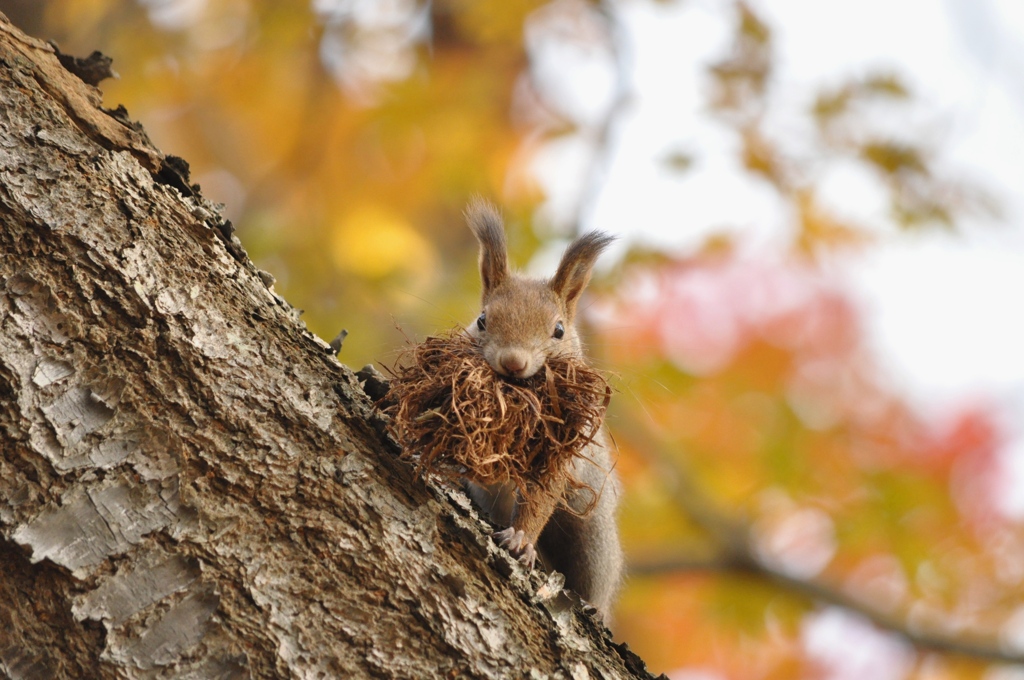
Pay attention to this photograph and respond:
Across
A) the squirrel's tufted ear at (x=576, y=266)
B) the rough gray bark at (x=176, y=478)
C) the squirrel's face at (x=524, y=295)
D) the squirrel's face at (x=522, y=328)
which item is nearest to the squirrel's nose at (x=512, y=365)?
the squirrel's face at (x=522, y=328)

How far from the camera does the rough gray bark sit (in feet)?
7.07

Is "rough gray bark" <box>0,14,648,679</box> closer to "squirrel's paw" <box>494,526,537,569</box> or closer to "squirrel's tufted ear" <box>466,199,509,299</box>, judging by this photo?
"squirrel's paw" <box>494,526,537,569</box>

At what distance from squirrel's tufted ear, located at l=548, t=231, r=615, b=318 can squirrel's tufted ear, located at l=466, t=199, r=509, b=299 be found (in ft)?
0.71

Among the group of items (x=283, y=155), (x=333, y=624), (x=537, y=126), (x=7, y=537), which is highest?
(x=537, y=126)

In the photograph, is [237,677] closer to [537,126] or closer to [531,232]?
[531,232]

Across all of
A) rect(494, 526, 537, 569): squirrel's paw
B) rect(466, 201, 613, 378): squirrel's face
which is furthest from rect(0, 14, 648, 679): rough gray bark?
rect(466, 201, 613, 378): squirrel's face

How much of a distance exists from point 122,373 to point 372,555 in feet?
2.50

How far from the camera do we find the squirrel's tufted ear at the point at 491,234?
350 cm

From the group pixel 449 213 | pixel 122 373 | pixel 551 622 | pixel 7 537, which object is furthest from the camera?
pixel 449 213

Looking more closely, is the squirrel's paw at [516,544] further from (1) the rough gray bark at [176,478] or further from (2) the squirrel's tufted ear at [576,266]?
(2) the squirrel's tufted ear at [576,266]

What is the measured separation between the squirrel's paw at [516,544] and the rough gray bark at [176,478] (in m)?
0.30

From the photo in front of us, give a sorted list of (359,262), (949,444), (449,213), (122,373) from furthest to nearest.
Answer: (449,213), (949,444), (359,262), (122,373)

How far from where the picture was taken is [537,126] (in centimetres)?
868

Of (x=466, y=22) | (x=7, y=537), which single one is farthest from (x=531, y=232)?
(x=7, y=537)
